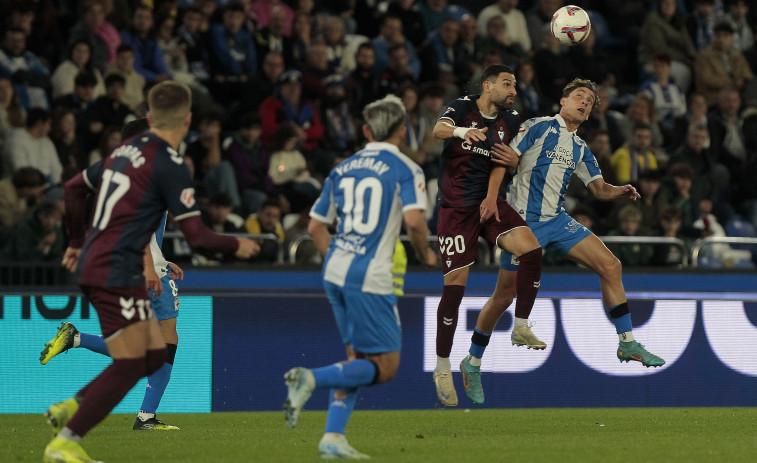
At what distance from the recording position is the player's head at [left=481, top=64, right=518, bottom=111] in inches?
366

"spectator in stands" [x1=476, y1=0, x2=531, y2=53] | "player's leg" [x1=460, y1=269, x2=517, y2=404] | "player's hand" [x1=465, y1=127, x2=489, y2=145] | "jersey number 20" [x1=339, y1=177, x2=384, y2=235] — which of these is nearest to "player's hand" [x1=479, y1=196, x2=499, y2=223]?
"player's leg" [x1=460, y1=269, x2=517, y2=404]

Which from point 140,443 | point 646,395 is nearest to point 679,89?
point 646,395

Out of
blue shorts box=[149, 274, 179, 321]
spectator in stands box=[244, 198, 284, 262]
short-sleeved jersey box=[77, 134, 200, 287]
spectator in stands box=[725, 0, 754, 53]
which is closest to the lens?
short-sleeved jersey box=[77, 134, 200, 287]

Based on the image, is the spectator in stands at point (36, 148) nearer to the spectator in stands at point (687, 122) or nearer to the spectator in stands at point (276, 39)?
the spectator in stands at point (276, 39)

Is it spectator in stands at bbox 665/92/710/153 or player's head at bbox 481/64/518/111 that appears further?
spectator in stands at bbox 665/92/710/153

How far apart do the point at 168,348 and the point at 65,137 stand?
5.32 meters

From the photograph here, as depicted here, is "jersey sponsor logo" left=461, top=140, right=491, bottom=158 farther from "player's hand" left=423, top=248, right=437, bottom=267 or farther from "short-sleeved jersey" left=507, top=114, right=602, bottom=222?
"player's hand" left=423, top=248, right=437, bottom=267

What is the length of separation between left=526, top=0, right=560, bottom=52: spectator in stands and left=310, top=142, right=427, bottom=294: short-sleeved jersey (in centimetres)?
1134

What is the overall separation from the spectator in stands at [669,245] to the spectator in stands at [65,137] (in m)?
6.48

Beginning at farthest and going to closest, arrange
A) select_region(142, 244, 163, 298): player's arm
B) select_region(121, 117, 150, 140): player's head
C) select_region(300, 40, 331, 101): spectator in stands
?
select_region(300, 40, 331, 101): spectator in stands → select_region(121, 117, 150, 140): player's head → select_region(142, 244, 163, 298): player's arm

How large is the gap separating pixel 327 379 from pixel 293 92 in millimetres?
9036

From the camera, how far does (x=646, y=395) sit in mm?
11672

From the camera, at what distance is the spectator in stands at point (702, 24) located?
60.0 feet

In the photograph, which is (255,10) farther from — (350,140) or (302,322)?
(302,322)
